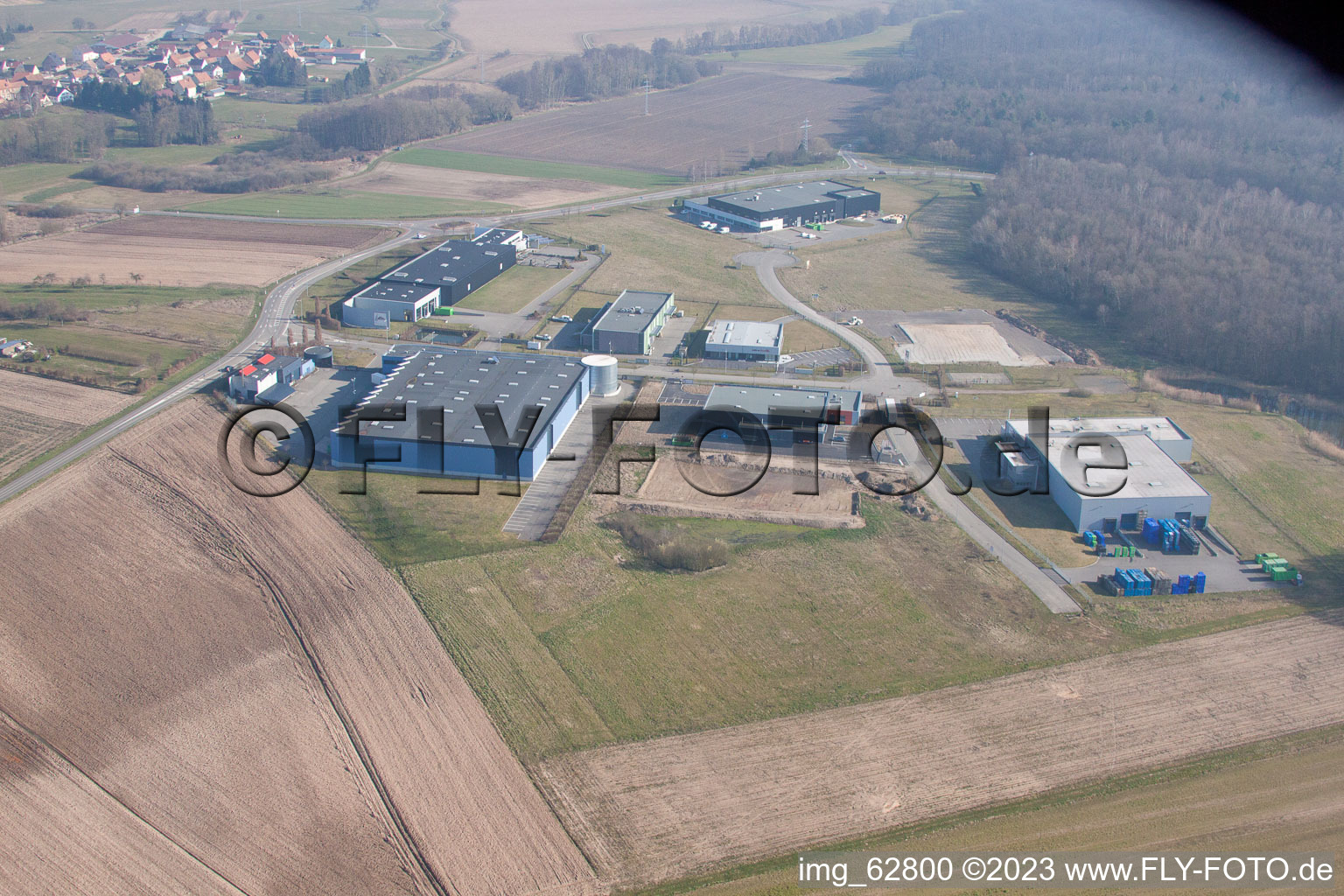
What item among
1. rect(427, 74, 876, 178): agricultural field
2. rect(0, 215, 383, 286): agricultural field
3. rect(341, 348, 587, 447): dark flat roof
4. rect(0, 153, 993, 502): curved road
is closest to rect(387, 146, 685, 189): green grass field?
rect(427, 74, 876, 178): agricultural field

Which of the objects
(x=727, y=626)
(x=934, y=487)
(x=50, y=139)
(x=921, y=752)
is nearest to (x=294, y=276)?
(x=934, y=487)

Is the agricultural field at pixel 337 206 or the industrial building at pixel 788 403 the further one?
the agricultural field at pixel 337 206

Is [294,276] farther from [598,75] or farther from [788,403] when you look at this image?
[598,75]

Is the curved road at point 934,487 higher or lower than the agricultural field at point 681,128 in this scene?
lower

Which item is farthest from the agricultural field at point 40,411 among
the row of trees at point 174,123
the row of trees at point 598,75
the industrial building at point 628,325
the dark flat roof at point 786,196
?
the row of trees at point 598,75

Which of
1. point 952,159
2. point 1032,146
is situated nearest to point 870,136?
point 952,159

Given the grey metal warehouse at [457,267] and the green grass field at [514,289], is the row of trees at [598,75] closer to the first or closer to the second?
the grey metal warehouse at [457,267]

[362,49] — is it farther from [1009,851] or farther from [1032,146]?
[1009,851]
